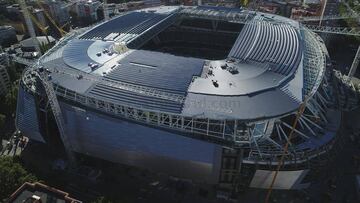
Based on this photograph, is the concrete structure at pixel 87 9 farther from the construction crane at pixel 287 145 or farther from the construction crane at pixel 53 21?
the construction crane at pixel 287 145

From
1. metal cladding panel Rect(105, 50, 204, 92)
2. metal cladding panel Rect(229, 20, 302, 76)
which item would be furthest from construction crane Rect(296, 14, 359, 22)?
metal cladding panel Rect(105, 50, 204, 92)

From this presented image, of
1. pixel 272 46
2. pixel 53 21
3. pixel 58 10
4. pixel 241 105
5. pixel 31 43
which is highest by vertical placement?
pixel 272 46

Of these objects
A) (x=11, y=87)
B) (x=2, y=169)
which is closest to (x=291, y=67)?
(x=2, y=169)

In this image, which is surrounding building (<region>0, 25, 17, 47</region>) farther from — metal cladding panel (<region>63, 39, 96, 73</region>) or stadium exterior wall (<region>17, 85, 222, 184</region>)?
stadium exterior wall (<region>17, 85, 222, 184</region>)

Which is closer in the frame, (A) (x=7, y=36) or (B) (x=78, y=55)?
(B) (x=78, y=55)

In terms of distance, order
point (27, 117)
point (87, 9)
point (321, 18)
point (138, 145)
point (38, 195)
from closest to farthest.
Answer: point (38, 195)
point (138, 145)
point (27, 117)
point (321, 18)
point (87, 9)

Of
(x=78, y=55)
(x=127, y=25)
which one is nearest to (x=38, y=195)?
(x=78, y=55)

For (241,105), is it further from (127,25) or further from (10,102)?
(10,102)

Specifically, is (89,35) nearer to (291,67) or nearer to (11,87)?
(11,87)
